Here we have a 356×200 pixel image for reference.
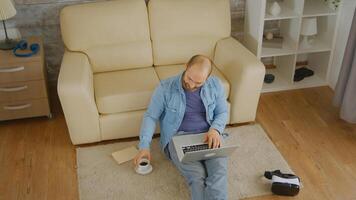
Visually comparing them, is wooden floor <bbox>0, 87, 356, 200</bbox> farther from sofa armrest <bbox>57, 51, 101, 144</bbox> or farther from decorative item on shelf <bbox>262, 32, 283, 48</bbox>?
decorative item on shelf <bbox>262, 32, 283, 48</bbox>

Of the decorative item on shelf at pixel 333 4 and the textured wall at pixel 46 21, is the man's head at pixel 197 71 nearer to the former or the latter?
the textured wall at pixel 46 21

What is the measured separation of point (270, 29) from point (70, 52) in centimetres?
176

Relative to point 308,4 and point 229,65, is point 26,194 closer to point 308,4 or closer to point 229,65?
point 229,65

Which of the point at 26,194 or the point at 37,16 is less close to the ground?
the point at 37,16

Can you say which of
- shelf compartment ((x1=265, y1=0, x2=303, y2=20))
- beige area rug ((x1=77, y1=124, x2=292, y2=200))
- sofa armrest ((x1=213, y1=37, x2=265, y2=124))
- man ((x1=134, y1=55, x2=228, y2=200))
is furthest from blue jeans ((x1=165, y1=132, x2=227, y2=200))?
shelf compartment ((x1=265, y1=0, x2=303, y2=20))

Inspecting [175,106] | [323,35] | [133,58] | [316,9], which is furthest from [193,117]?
[323,35]

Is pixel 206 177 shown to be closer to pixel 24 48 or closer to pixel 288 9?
pixel 24 48

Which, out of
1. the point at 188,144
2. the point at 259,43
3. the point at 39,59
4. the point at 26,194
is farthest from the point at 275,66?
the point at 26,194

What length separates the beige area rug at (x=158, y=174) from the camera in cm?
226

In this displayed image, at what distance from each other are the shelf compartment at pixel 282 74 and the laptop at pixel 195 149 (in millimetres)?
1286

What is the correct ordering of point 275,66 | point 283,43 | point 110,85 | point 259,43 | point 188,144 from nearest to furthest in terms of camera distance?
point 188,144
point 110,85
point 259,43
point 283,43
point 275,66

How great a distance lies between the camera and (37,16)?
302cm

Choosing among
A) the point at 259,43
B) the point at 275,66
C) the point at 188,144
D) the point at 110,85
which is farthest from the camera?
the point at 275,66

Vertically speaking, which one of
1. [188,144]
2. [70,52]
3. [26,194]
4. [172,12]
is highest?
[172,12]
